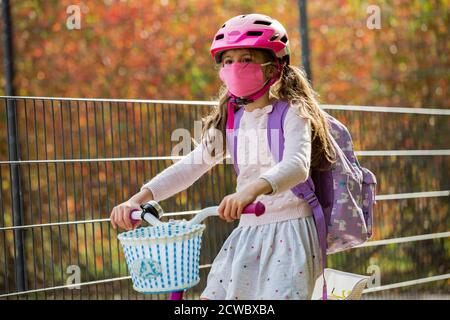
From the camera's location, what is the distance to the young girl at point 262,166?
3207 millimetres

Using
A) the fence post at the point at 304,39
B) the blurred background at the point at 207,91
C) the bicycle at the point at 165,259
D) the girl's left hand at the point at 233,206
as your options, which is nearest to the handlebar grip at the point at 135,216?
the bicycle at the point at 165,259

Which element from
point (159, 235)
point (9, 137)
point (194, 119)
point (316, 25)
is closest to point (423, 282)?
point (194, 119)

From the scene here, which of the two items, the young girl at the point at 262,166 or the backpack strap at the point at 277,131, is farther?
the backpack strap at the point at 277,131

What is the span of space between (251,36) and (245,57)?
95 millimetres

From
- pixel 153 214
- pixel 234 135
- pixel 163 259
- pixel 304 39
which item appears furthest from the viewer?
pixel 304 39

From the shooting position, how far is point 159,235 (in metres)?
2.90

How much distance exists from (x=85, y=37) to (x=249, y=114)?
26.5ft

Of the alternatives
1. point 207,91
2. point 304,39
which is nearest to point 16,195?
point 304,39

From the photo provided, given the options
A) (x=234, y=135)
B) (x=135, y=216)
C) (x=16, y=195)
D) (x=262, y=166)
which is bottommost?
(x=16, y=195)

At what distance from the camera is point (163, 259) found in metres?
2.72

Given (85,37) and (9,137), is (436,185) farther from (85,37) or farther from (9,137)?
(85,37)

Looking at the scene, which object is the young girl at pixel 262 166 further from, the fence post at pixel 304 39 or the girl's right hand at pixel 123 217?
the fence post at pixel 304 39

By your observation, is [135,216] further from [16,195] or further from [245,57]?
[16,195]

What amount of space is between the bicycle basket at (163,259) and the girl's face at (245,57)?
2.74 ft
